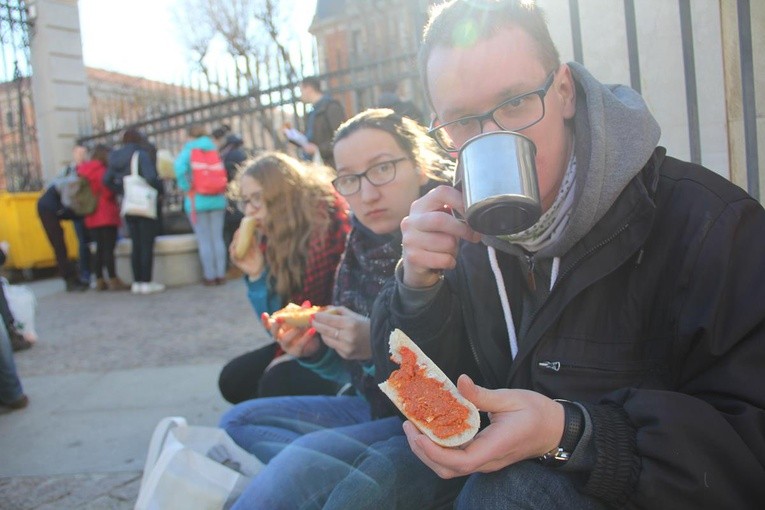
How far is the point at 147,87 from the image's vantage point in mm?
11641

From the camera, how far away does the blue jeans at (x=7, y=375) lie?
4.05 m

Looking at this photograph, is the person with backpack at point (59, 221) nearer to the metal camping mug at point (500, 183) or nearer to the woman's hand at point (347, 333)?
the woman's hand at point (347, 333)

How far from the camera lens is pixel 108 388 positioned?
4.59 metres

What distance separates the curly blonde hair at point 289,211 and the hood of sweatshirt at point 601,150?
180 centimetres

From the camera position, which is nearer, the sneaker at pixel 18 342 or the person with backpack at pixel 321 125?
the sneaker at pixel 18 342

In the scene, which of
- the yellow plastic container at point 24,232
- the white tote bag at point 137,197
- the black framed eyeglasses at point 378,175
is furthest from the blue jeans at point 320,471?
the yellow plastic container at point 24,232

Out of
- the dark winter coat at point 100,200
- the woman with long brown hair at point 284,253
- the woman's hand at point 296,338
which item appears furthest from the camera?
the dark winter coat at point 100,200

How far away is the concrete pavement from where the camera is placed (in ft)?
10.3

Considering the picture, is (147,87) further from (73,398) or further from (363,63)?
(73,398)

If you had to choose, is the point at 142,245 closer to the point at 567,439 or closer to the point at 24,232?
the point at 24,232

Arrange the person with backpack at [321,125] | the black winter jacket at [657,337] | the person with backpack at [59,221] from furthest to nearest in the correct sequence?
1. the person with backpack at [59,221]
2. the person with backpack at [321,125]
3. the black winter jacket at [657,337]

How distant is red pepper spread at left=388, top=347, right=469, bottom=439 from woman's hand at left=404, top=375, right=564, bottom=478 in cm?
5

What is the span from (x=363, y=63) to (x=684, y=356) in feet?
23.7

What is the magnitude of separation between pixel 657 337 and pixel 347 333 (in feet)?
3.62
